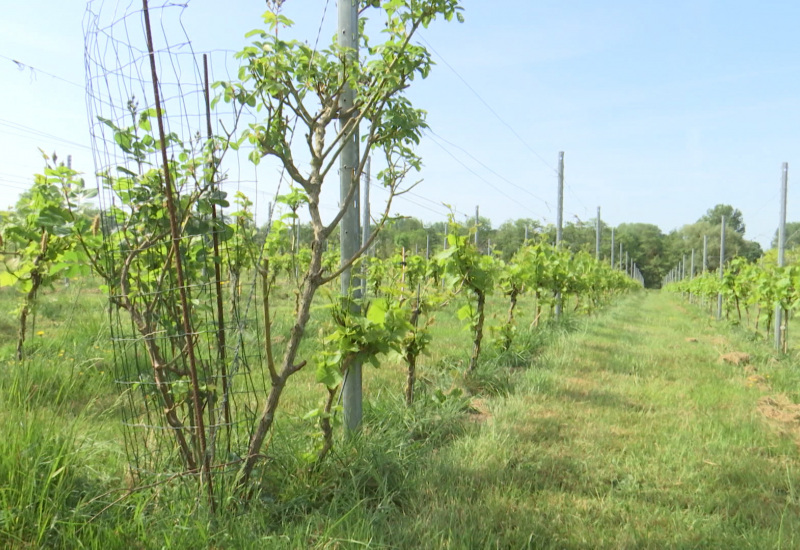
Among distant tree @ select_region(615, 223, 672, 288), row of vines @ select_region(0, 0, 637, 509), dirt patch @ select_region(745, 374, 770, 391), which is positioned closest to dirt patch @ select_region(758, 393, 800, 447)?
dirt patch @ select_region(745, 374, 770, 391)

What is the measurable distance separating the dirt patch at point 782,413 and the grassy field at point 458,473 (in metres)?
0.02

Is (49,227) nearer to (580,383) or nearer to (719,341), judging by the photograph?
(580,383)

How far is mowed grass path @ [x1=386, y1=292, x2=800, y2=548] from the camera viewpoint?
97.9 inches

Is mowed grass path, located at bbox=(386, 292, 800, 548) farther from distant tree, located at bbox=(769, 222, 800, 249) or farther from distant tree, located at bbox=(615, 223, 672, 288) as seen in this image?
distant tree, located at bbox=(615, 223, 672, 288)

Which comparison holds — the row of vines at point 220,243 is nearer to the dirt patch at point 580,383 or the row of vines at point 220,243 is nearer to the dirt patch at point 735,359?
the dirt patch at point 580,383

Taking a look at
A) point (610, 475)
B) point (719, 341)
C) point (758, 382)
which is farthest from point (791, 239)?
point (610, 475)

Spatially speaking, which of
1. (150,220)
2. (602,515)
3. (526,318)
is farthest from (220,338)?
(526,318)

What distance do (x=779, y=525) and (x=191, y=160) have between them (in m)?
3.13

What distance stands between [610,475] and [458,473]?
35.2 inches

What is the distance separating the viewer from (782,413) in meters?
4.58

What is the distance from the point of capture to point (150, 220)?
2447 mm

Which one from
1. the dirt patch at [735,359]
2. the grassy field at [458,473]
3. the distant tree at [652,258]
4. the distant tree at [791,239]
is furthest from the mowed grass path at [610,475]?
the distant tree at [652,258]

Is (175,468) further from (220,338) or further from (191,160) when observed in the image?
(191,160)

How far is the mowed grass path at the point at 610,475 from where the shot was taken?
2486 millimetres
